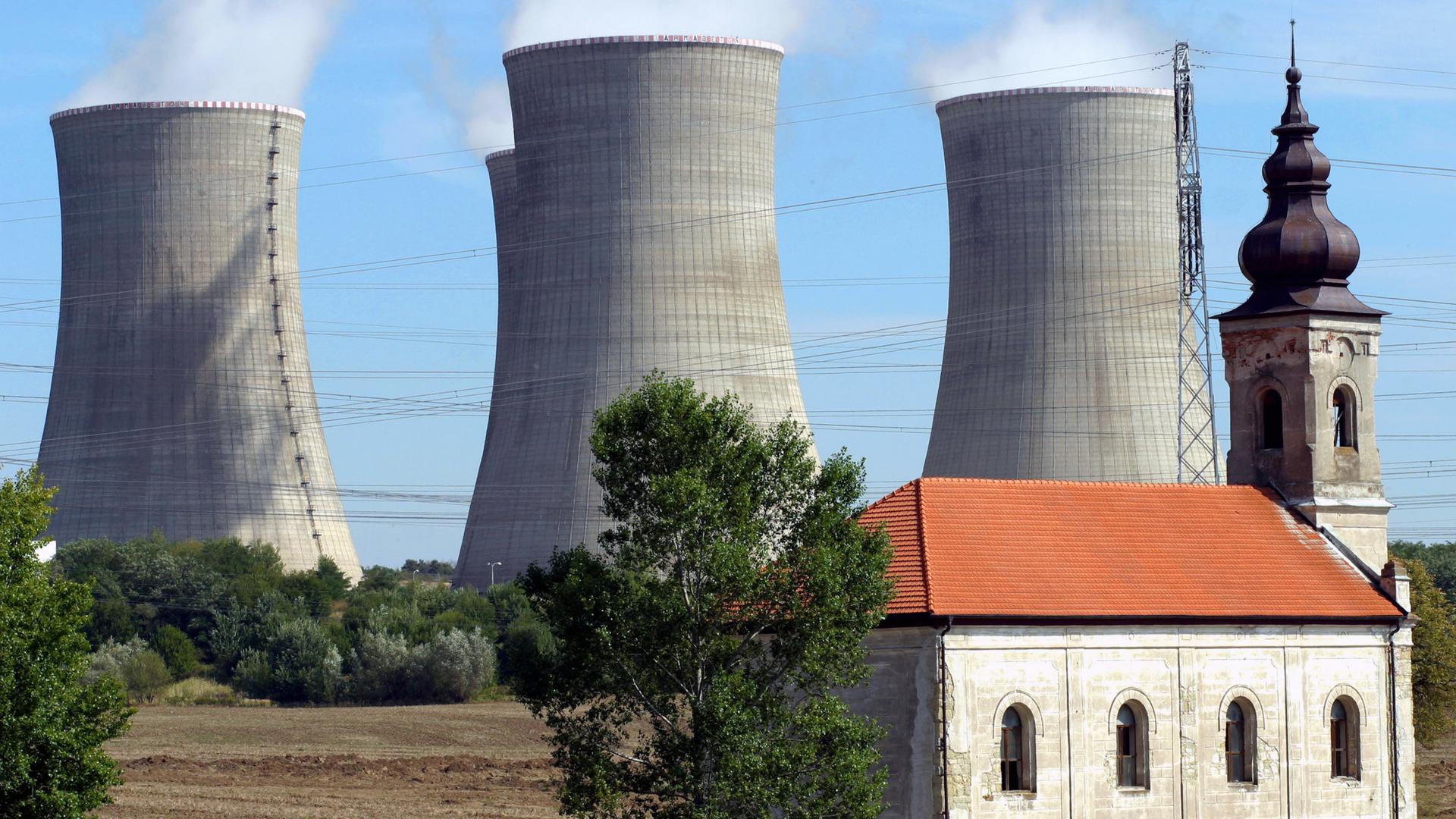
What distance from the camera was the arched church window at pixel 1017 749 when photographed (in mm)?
24672

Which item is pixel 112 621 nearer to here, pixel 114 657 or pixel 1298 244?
pixel 114 657

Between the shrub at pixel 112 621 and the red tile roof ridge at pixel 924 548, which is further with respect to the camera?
the shrub at pixel 112 621

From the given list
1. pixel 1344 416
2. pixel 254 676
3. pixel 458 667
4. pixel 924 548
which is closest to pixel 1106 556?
pixel 924 548

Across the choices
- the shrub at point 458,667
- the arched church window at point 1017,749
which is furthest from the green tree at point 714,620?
the shrub at point 458,667

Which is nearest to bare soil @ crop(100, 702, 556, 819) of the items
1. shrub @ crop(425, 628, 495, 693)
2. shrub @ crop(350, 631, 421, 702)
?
shrub @ crop(425, 628, 495, 693)

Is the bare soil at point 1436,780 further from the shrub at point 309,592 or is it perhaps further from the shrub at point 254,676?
the shrub at point 309,592

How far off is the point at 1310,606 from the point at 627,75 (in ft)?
77.4

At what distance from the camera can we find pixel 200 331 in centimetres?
5472

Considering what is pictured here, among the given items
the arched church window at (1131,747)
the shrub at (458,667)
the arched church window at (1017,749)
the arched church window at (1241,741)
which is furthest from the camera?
the shrub at (458,667)

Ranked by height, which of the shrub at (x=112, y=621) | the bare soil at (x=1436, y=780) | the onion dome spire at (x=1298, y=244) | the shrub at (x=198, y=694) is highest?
the onion dome spire at (x=1298, y=244)

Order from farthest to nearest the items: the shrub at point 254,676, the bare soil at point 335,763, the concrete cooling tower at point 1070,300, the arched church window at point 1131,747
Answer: the concrete cooling tower at point 1070,300 < the shrub at point 254,676 < the bare soil at point 335,763 < the arched church window at point 1131,747

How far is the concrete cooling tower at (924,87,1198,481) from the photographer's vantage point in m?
51.3

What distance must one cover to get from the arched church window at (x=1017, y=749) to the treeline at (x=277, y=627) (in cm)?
2366

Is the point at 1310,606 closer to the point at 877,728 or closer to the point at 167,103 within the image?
the point at 877,728
